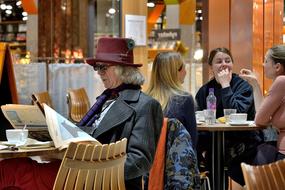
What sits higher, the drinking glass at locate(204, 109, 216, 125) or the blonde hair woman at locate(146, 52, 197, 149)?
the blonde hair woman at locate(146, 52, 197, 149)

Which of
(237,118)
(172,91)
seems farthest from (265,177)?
(237,118)

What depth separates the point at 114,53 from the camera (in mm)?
3320

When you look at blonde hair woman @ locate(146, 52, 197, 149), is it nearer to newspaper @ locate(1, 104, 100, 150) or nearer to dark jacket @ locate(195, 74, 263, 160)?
dark jacket @ locate(195, 74, 263, 160)

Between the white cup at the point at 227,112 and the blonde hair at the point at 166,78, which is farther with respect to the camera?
the white cup at the point at 227,112

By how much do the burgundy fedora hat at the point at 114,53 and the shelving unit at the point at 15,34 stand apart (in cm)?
714

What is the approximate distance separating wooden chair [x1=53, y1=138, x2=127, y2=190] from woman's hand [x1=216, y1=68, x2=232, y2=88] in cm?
261

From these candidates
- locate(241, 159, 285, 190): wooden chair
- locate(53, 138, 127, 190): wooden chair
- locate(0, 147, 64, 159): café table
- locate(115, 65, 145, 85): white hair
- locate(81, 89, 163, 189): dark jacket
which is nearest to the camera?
locate(241, 159, 285, 190): wooden chair

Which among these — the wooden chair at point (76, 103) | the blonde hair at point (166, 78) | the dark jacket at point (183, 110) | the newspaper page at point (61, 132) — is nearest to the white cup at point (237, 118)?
the blonde hair at point (166, 78)

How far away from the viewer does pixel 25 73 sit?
8469 mm

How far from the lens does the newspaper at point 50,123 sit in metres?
2.77

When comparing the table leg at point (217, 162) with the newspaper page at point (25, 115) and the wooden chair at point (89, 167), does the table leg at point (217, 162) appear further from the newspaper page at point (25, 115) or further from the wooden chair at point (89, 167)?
the wooden chair at point (89, 167)

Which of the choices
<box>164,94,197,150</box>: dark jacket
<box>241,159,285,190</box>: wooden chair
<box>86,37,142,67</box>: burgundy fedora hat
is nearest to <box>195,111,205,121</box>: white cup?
<box>164,94,197,150</box>: dark jacket

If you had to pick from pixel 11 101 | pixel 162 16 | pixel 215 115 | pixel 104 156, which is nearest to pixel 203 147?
pixel 215 115

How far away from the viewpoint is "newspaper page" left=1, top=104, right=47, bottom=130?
3068 millimetres
